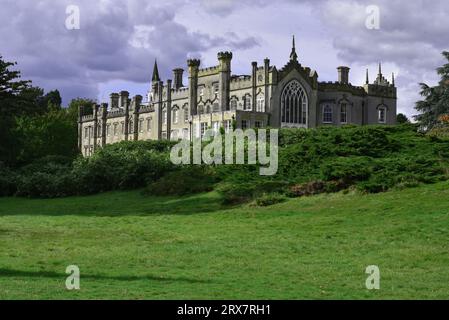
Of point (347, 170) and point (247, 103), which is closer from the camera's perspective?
point (347, 170)

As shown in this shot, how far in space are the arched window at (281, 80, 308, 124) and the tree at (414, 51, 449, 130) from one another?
15.2 metres

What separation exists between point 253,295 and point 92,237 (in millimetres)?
10561

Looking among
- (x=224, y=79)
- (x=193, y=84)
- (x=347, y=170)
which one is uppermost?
(x=193, y=84)

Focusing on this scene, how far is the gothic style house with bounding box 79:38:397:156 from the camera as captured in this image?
67.3m

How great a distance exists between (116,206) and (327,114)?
42.3 m

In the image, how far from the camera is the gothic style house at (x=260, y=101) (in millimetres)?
67312

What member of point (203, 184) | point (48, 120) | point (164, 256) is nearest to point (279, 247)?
point (164, 256)

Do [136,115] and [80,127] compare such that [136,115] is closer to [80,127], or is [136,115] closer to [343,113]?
[80,127]

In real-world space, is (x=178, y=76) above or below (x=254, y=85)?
above

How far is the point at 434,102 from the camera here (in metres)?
54.7

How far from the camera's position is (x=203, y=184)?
34.3 meters

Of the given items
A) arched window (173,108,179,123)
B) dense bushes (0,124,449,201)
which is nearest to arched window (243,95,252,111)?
arched window (173,108,179,123)

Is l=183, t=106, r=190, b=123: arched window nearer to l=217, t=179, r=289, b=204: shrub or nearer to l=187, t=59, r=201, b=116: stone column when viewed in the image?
l=187, t=59, r=201, b=116: stone column

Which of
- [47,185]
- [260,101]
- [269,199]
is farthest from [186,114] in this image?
[269,199]
